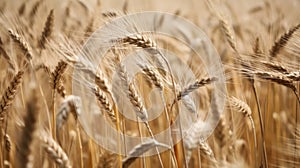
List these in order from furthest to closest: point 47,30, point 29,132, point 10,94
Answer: point 47,30 < point 10,94 < point 29,132

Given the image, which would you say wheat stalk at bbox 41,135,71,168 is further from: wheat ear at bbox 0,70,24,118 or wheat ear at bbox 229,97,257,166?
wheat ear at bbox 229,97,257,166

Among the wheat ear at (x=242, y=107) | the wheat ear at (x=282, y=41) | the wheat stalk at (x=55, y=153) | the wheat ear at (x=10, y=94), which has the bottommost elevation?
the wheat stalk at (x=55, y=153)

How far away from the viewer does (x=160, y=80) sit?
0.88m

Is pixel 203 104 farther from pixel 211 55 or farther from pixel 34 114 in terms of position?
pixel 34 114

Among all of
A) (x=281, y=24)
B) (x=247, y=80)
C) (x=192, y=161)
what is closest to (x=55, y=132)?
(x=192, y=161)

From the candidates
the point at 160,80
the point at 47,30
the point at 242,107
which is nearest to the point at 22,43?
the point at 47,30

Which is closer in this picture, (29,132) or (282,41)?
(29,132)

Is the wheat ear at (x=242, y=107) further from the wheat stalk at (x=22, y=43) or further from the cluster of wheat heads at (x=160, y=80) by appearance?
the wheat stalk at (x=22, y=43)

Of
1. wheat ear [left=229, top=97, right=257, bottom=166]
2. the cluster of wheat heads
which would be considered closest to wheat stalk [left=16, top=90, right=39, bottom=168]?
the cluster of wheat heads

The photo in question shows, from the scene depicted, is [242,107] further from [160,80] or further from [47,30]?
[47,30]

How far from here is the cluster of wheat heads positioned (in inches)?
35.1

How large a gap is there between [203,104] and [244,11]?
0.25m

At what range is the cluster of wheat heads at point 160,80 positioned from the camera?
89 cm

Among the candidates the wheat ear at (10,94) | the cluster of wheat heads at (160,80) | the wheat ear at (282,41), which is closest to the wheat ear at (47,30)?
Result: the cluster of wheat heads at (160,80)
